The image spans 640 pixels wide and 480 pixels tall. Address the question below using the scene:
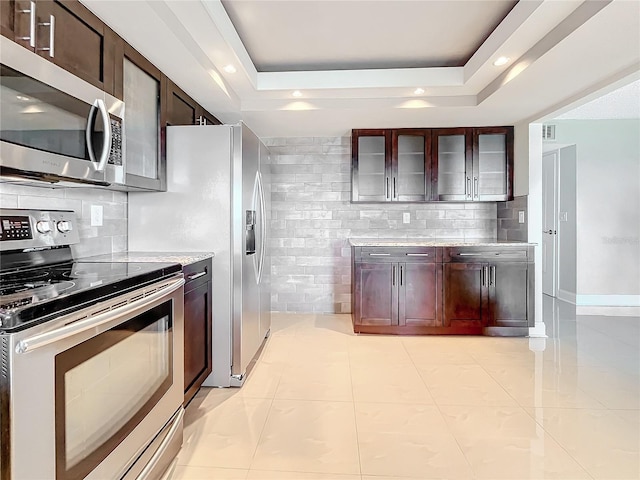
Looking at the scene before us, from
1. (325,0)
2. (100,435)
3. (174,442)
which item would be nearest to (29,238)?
(100,435)

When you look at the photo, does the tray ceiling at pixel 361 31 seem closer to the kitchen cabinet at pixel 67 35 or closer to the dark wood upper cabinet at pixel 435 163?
the kitchen cabinet at pixel 67 35

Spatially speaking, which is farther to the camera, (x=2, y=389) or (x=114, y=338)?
(x=114, y=338)

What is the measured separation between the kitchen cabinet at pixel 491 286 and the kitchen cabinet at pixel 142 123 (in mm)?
2726

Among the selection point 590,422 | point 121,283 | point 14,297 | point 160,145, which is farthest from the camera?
point 160,145

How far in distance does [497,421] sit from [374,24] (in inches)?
102

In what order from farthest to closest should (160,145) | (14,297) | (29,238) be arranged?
(160,145), (29,238), (14,297)

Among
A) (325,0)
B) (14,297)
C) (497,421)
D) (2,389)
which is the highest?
(325,0)

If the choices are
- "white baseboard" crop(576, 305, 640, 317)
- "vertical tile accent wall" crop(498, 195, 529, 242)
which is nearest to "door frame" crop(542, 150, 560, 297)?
"white baseboard" crop(576, 305, 640, 317)

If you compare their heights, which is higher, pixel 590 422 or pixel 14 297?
pixel 14 297

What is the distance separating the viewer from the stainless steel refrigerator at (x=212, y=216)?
2568 mm

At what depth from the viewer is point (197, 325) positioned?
91.4 inches

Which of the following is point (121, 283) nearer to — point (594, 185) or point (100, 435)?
point (100, 435)

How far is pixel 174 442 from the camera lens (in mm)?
1773

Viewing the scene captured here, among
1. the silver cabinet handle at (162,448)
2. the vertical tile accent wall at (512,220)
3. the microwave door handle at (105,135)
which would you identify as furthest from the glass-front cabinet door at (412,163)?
the silver cabinet handle at (162,448)
